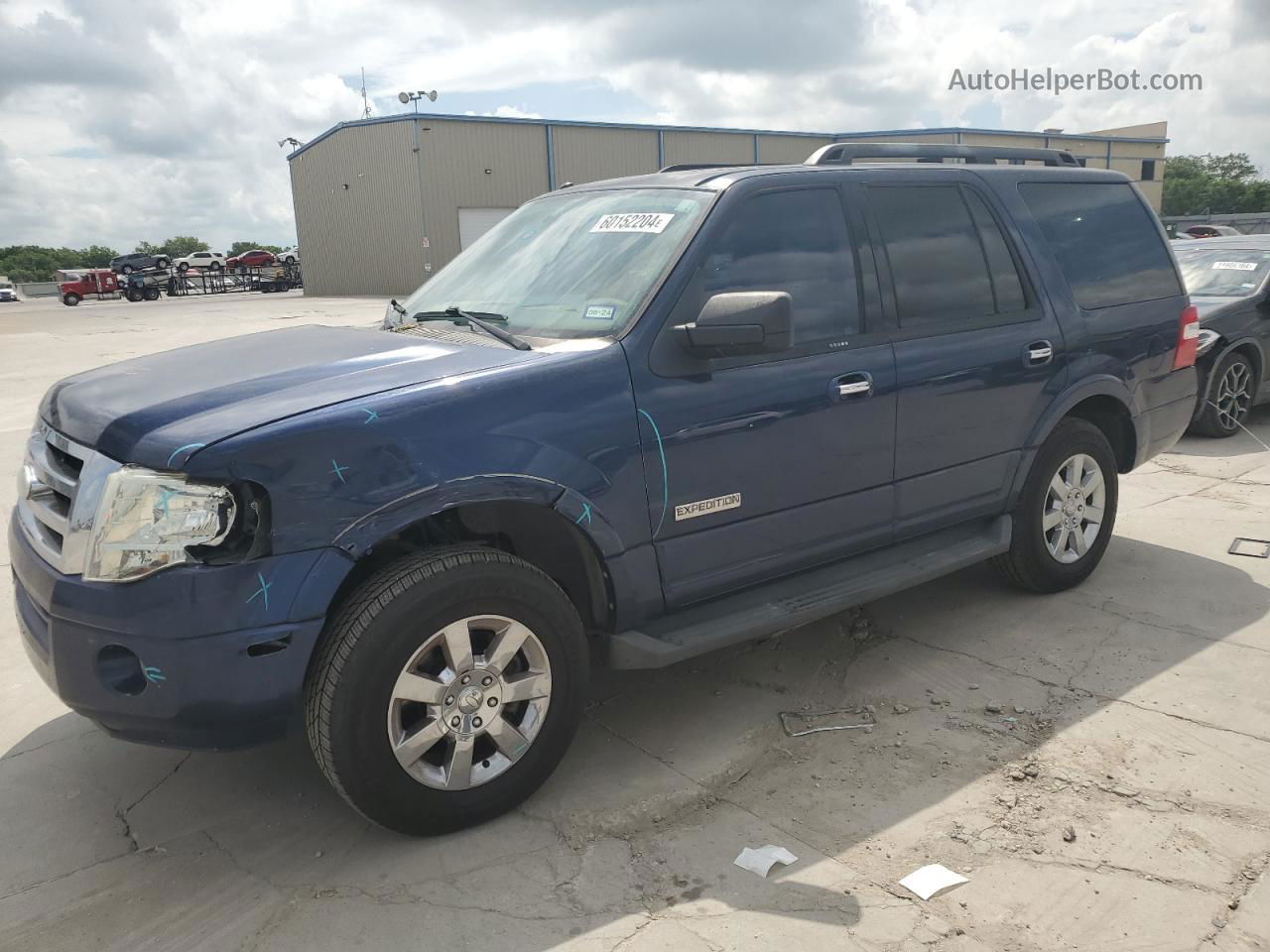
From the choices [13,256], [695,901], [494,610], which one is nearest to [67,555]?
[494,610]

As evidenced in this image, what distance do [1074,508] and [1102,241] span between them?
1.27 meters

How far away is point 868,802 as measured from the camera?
10.2 feet

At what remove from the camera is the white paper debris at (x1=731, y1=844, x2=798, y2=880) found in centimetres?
277

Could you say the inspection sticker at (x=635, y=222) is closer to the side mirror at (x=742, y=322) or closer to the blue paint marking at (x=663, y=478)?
the side mirror at (x=742, y=322)

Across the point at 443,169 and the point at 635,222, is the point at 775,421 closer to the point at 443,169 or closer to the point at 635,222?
the point at 635,222

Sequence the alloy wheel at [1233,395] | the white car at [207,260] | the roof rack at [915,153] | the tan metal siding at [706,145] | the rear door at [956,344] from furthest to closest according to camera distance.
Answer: the white car at [207,260]
the tan metal siding at [706,145]
the alloy wheel at [1233,395]
the roof rack at [915,153]
the rear door at [956,344]

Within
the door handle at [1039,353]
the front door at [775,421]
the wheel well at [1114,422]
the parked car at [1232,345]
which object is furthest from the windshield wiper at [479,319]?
the parked car at [1232,345]

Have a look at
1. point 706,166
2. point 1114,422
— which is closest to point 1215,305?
point 1114,422

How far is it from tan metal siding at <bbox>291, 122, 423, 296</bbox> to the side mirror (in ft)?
118

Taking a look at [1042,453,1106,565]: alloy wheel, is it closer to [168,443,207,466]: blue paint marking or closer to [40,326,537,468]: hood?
[40,326,537,468]: hood

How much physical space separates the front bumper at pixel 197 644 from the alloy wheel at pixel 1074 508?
3327 mm

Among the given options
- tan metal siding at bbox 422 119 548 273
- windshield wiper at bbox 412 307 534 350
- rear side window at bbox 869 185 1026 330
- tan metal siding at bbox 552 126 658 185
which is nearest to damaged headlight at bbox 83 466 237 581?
windshield wiper at bbox 412 307 534 350

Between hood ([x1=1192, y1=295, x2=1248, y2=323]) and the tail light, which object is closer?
the tail light

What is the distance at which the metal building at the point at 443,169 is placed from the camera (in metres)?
36.6
